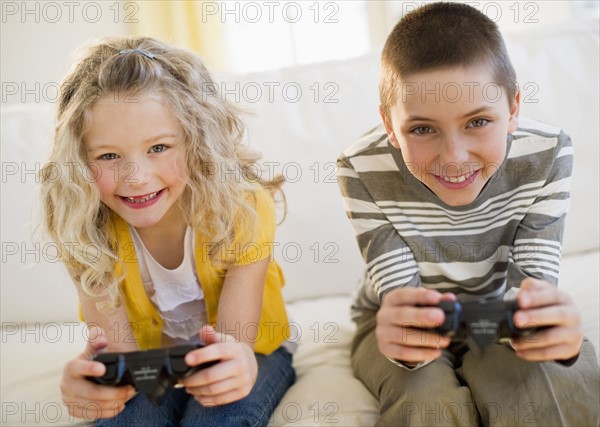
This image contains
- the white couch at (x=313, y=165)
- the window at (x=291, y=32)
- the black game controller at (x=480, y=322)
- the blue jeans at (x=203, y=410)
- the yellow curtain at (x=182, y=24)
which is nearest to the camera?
the black game controller at (x=480, y=322)

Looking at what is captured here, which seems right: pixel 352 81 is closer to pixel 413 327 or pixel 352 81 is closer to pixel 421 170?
pixel 421 170

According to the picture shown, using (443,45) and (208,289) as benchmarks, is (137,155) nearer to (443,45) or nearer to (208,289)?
(208,289)

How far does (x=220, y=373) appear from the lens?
975 mm

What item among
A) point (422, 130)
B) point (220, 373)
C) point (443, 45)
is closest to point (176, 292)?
point (220, 373)

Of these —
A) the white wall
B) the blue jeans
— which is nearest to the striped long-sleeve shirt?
the blue jeans

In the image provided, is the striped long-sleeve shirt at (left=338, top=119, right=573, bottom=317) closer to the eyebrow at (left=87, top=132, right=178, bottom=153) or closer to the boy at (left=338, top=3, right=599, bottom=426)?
the boy at (left=338, top=3, right=599, bottom=426)

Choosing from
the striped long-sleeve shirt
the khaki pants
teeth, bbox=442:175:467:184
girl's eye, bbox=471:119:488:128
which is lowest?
the khaki pants

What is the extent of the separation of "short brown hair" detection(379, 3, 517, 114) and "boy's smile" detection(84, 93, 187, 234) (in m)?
0.37

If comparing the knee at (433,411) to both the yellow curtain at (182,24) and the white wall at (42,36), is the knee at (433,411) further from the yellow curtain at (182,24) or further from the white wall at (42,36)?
the white wall at (42,36)

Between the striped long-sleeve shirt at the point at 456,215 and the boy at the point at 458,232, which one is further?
the striped long-sleeve shirt at the point at 456,215

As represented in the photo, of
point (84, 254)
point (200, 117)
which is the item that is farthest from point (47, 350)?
point (200, 117)

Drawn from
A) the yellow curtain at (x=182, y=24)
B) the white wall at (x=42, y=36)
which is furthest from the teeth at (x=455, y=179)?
the white wall at (x=42, y=36)

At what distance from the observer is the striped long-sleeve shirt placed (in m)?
1.16

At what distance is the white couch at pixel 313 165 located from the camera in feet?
4.87
